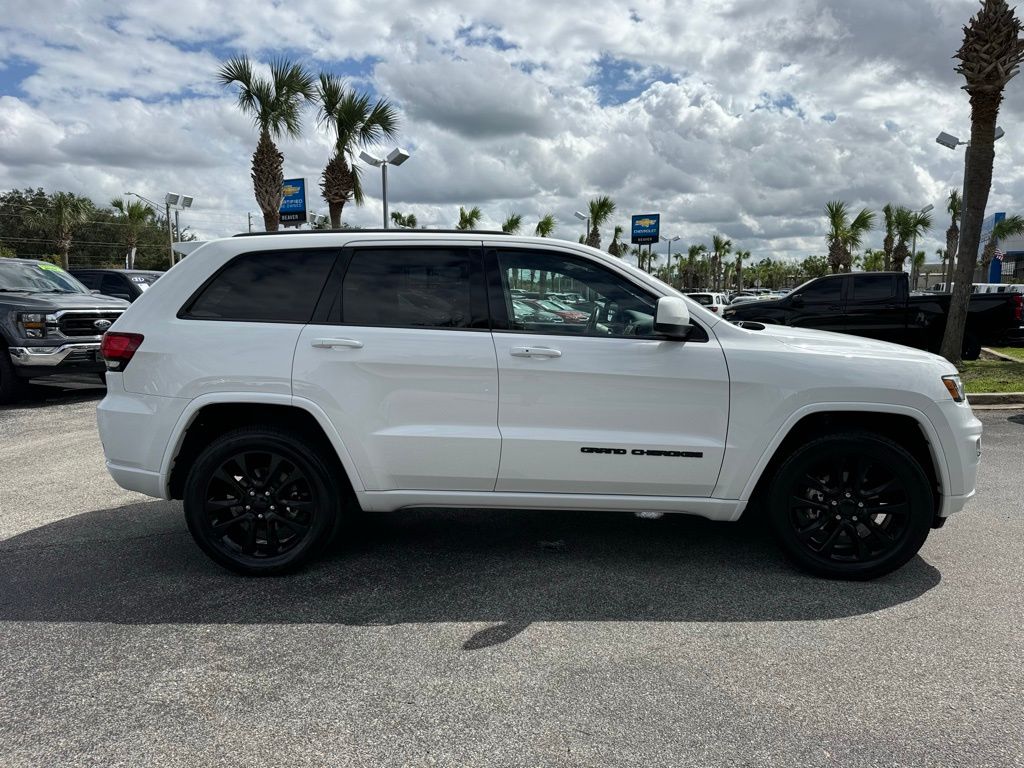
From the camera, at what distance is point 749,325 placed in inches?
173

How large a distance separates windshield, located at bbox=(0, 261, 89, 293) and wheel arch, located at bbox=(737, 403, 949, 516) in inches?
413

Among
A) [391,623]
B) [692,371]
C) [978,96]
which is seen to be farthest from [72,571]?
[978,96]

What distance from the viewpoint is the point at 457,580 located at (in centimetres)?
390

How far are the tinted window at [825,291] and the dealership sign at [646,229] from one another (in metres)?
38.9

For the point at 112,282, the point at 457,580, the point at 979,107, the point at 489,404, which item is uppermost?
the point at 979,107

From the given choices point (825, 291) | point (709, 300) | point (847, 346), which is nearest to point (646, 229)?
point (709, 300)

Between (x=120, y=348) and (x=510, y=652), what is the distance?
2.63 metres

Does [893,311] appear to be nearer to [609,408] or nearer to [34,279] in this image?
[609,408]

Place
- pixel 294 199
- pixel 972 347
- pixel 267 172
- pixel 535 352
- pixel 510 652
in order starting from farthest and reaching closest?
pixel 294 199 → pixel 267 172 → pixel 972 347 → pixel 535 352 → pixel 510 652

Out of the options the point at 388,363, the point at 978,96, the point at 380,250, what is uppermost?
the point at 978,96

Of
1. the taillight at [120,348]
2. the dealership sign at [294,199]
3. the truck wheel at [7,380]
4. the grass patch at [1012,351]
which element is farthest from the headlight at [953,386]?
the dealership sign at [294,199]

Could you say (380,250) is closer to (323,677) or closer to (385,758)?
(323,677)

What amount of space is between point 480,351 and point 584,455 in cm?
77

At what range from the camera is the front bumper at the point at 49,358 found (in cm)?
932
